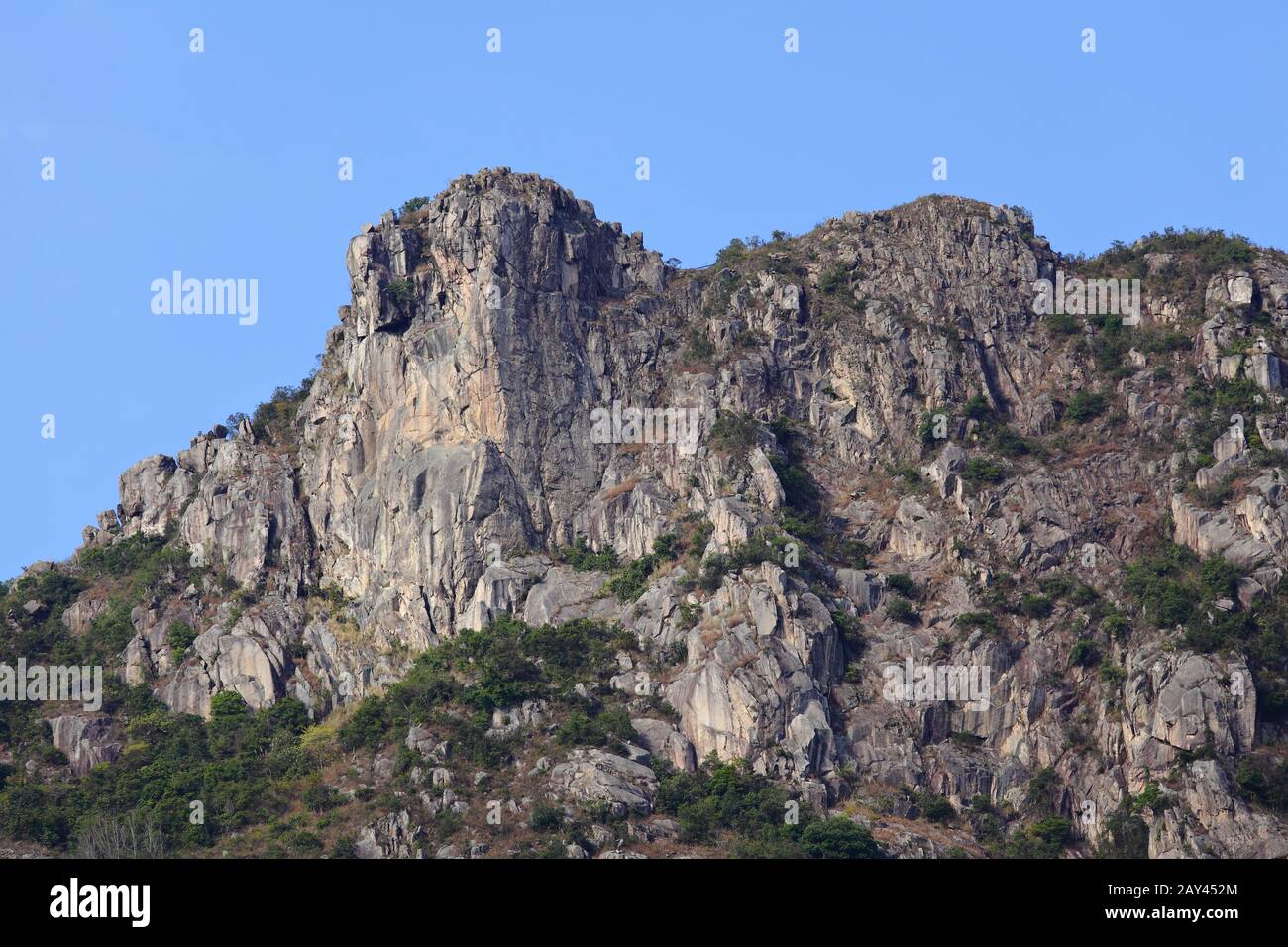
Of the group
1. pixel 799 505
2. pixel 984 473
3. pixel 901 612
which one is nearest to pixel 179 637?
pixel 799 505

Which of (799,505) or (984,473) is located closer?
(984,473)

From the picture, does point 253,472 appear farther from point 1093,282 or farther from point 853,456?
point 1093,282

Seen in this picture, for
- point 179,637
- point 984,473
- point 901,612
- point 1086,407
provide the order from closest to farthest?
point 901,612 → point 984,473 → point 179,637 → point 1086,407
